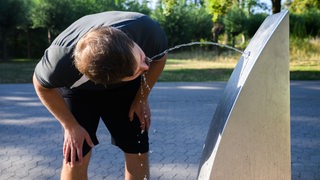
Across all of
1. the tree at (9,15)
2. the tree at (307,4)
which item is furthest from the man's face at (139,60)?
the tree at (9,15)

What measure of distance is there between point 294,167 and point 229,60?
40.7ft

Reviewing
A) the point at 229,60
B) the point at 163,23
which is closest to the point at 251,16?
the point at 229,60

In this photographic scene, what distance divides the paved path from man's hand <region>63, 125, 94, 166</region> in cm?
144

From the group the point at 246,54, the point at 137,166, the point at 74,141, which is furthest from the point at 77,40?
the point at 137,166

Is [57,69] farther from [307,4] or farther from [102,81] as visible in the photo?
[307,4]

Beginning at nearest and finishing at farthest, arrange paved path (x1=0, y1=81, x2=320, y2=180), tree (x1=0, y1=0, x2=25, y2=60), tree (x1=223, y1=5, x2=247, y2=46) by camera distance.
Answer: paved path (x1=0, y1=81, x2=320, y2=180) → tree (x1=223, y1=5, x2=247, y2=46) → tree (x1=0, y1=0, x2=25, y2=60)

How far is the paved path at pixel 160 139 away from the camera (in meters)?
3.66

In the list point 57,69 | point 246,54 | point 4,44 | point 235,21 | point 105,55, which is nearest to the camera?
point 105,55

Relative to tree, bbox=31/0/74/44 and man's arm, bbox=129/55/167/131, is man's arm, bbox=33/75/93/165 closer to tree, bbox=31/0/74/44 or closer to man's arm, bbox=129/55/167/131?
man's arm, bbox=129/55/167/131

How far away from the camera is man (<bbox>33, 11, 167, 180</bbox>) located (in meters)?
1.47

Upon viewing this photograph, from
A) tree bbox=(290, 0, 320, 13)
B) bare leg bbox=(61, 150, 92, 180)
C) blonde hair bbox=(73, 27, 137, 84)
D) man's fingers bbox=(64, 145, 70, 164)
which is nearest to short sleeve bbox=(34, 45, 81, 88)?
blonde hair bbox=(73, 27, 137, 84)

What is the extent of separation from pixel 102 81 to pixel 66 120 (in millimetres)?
563

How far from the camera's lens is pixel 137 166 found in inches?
92.9

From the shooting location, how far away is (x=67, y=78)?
69.4 inches
